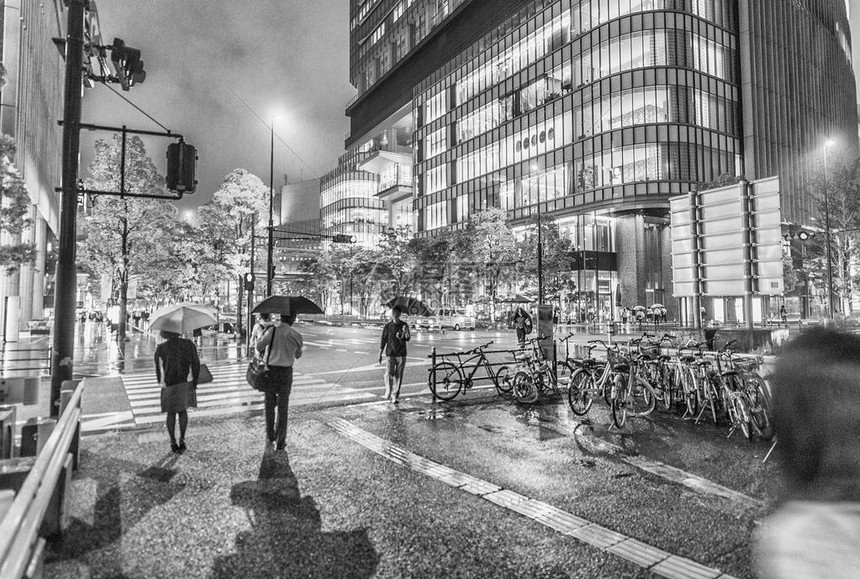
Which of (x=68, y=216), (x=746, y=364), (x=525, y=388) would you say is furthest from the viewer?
(x=525, y=388)

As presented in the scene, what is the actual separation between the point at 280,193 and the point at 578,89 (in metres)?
133

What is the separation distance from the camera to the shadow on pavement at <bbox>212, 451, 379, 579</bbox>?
4055 millimetres

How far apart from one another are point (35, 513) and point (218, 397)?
397 inches

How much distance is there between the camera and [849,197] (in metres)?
38.6

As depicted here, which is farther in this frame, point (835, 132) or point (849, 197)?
point (835, 132)

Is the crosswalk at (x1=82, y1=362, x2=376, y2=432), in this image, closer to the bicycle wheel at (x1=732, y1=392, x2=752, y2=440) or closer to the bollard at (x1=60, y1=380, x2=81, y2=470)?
the bollard at (x1=60, y1=380, x2=81, y2=470)

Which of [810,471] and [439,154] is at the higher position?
[439,154]

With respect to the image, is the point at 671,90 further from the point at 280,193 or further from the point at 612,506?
the point at 280,193

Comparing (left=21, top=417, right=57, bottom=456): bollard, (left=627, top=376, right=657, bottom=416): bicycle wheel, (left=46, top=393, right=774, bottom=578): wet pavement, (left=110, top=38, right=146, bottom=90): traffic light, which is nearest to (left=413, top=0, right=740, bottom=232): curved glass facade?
(left=627, top=376, right=657, bottom=416): bicycle wheel

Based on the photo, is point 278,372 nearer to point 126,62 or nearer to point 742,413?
point 126,62

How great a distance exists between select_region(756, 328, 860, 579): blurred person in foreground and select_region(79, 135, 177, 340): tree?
104 ft

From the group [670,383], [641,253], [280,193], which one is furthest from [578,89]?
[280,193]

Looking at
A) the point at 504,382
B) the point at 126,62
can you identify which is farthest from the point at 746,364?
the point at 126,62

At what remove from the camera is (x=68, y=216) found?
A: 7.09 m
